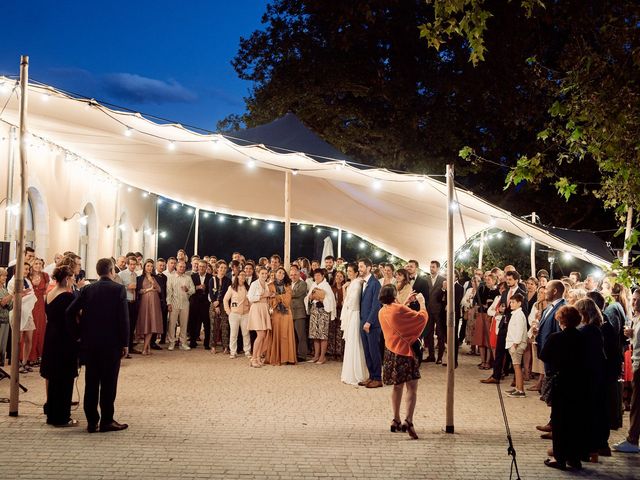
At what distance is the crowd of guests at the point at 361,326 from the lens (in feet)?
17.8

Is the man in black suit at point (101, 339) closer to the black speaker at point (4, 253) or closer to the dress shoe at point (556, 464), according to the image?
the dress shoe at point (556, 464)

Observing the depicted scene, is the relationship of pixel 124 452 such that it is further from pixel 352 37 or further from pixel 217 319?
pixel 352 37

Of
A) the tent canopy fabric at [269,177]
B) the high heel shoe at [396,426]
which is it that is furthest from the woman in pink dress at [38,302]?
the high heel shoe at [396,426]

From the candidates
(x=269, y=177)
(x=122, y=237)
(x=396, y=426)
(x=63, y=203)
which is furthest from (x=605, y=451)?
(x=122, y=237)

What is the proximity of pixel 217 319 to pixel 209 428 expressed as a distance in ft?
20.2

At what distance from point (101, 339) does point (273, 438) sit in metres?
1.82

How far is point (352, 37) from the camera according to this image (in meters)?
21.2

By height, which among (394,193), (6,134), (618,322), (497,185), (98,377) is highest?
(497,185)

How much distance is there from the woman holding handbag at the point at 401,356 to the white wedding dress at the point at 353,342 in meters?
2.78

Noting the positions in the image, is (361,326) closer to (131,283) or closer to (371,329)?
(371,329)

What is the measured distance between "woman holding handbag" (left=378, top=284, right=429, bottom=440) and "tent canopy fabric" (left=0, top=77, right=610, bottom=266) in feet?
3.57

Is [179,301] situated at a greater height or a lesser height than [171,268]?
lesser

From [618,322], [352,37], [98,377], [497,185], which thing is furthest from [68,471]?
[497,185]

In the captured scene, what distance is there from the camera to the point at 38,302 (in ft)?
31.3
